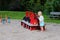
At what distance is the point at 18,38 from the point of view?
1079 cm

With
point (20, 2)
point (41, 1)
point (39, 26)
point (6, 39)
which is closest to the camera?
point (6, 39)

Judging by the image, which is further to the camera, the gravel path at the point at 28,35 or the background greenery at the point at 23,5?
the background greenery at the point at 23,5

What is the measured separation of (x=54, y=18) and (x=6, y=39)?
12.2 metres

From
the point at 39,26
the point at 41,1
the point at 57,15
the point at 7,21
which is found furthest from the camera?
the point at 41,1

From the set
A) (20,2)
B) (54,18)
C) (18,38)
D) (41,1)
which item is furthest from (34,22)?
(20,2)

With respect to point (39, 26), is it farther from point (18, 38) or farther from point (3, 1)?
point (3, 1)

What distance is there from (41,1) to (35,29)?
16.9 metres

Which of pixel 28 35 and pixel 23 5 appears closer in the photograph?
pixel 28 35

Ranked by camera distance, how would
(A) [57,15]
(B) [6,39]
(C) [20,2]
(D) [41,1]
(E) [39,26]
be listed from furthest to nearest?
(C) [20,2]
(D) [41,1]
(A) [57,15]
(E) [39,26]
(B) [6,39]

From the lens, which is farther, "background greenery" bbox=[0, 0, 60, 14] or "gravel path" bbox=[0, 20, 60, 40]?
"background greenery" bbox=[0, 0, 60, 14]

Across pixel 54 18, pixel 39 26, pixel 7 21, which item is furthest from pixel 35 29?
pixel 54 18

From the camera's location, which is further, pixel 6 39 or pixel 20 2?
pixel 20 2

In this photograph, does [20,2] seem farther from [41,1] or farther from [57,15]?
[57,15]

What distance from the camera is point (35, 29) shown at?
13.7 meters
